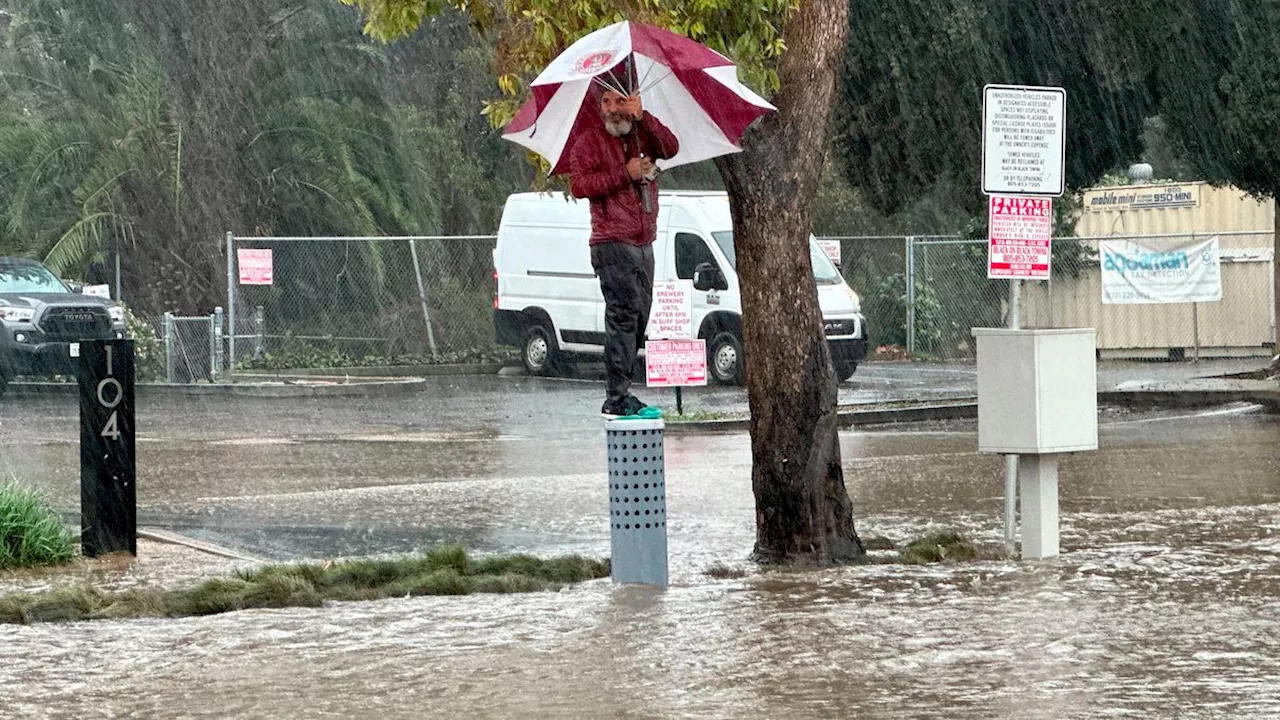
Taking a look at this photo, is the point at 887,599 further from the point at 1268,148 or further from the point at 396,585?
the point at 1268,148

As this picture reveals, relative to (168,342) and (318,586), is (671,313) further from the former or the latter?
(318,586)

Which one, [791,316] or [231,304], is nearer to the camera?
[791,316]

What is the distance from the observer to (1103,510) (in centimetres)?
1216

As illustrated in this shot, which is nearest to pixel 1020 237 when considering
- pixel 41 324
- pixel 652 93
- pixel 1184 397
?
pixel 652 93

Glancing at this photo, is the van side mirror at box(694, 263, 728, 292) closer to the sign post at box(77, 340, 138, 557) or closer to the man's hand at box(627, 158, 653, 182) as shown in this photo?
the sign post at box(77, 340, 138, 557)

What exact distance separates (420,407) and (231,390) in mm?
3412

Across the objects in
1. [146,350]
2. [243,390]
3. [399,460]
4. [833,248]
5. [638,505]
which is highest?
[833,248]

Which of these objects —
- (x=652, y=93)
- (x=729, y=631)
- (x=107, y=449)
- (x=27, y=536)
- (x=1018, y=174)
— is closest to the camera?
(x=729, y=631)

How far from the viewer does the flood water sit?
6.43m

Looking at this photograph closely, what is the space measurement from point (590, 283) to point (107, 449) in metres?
18.4

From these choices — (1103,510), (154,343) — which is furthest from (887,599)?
(154,343)

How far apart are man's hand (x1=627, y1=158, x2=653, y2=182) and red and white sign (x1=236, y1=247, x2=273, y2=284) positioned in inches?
826

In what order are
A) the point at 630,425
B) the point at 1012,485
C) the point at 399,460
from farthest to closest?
the point at 399,460 < the point at 1012,485 < the point at 630,425

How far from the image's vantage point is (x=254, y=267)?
29.5 metres
